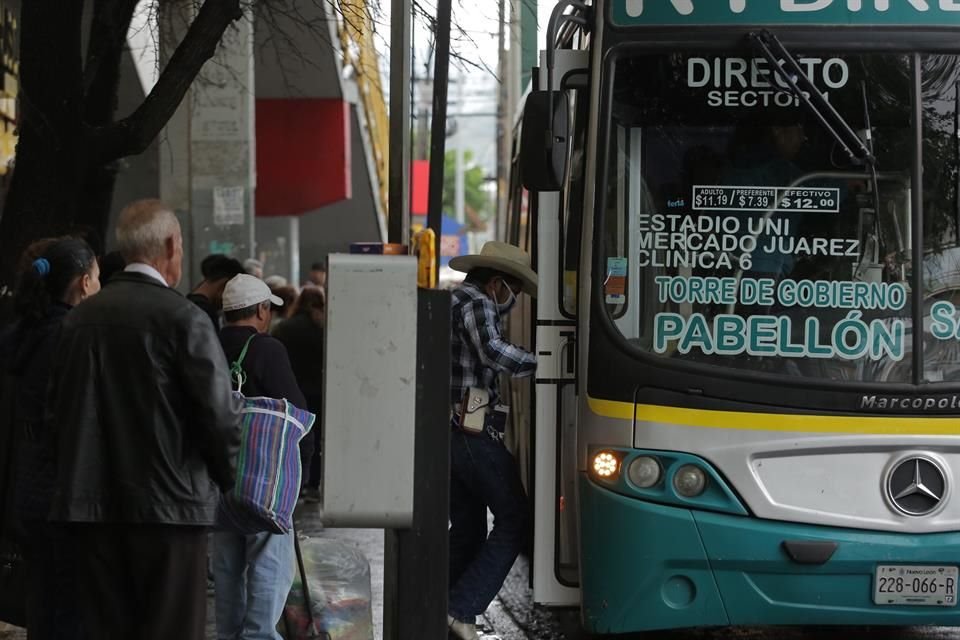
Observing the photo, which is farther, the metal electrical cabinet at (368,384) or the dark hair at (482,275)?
the dark hair at (482,275)

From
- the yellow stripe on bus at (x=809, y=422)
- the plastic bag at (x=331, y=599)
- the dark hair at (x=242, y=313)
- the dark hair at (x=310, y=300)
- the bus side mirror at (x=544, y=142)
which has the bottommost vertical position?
the plastic bag at (x=331, y=599)

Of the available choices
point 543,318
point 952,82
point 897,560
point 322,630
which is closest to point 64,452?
point 322,630

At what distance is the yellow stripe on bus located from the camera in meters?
5.61

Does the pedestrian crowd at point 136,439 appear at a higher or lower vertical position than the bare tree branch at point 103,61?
lower

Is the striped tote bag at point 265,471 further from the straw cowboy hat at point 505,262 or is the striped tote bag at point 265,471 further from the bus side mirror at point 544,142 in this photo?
the straw cowboy hat at point 505,262

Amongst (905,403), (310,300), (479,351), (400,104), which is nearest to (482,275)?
(479,351)

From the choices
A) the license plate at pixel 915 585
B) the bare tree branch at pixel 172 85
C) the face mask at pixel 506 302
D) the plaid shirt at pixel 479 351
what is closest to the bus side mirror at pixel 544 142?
the plaid shirt at pixel 479 351

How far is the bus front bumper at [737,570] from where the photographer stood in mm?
5578

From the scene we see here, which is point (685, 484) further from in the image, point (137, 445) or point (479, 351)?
point (137, 445)

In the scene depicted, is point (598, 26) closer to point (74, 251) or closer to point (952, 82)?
point (952, 82)

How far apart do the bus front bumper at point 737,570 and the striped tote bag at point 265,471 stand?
126cm

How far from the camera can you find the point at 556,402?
6137 millimetres

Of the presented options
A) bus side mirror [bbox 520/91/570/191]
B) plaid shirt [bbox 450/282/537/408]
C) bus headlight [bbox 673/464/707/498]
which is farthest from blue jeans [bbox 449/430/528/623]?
bus side mirror [bbox 520/91/570/191]

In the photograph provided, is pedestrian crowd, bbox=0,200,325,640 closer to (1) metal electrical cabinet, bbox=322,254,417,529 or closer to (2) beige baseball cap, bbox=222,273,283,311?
(1) metal electrical cabinet, bbox=322,254,417,529
